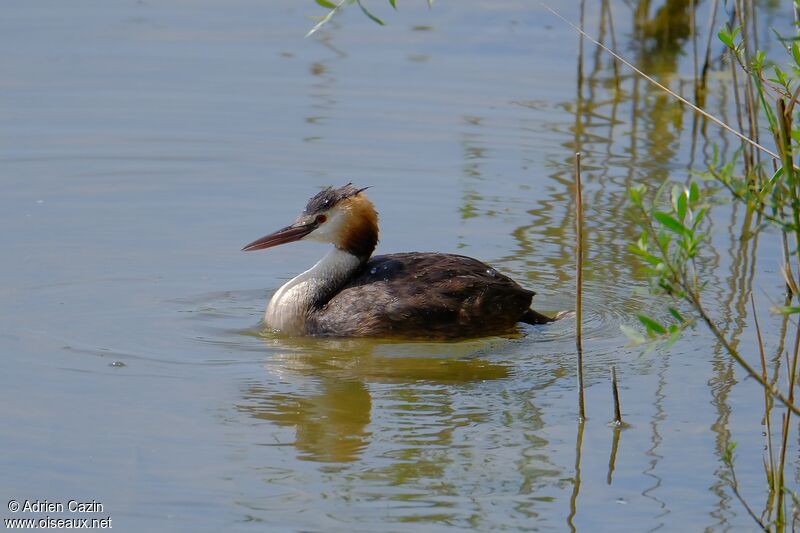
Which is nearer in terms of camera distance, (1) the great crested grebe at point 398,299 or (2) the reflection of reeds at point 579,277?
(2) the reflection of reeds at point 579,277

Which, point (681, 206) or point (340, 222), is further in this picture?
point (340, 222)

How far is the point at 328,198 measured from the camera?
27.3 feet

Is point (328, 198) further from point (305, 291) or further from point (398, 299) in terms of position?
point (398, 299)

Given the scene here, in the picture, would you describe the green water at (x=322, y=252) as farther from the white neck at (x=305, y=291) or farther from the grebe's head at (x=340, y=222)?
the grebe's head at (x=340, y=222)

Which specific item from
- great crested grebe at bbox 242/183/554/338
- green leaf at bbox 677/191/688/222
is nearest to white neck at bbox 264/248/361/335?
great crested grebe at bbox 242/183/554/338

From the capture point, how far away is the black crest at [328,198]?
834 centimetres

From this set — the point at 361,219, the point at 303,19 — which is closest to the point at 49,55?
the point at 303,19

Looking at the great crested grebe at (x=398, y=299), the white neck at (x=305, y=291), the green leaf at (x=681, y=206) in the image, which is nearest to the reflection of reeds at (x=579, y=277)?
the green leaf at (x=681, y=206)

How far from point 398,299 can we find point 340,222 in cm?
73

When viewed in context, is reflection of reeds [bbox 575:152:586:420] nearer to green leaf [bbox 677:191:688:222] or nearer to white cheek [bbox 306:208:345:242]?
green leaf [bbox 677:191:688:222]

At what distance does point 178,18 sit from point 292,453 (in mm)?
9494

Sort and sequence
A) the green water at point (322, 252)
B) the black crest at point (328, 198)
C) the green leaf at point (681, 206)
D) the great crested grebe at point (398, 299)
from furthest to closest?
the black crest at point (328, 198) < the great crested grebe at point (398, 299) < the green water at point (322, 252) < the green leaf at point (681, 206)

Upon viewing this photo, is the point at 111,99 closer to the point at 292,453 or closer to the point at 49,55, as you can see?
the point at 49,55

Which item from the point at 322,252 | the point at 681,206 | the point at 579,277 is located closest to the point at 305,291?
the point at 322,252
